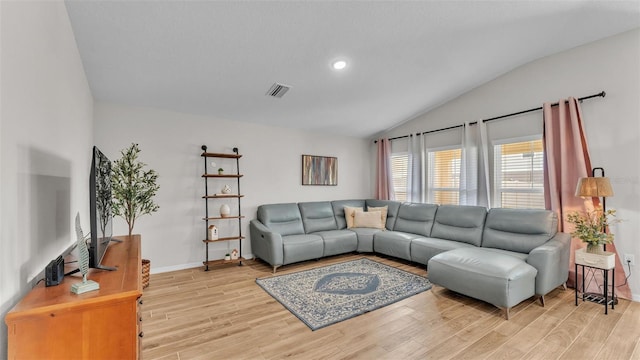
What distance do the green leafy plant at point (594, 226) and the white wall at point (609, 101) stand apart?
223mm

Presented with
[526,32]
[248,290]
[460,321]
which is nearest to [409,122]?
[526,32]

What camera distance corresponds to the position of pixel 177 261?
3.91 m

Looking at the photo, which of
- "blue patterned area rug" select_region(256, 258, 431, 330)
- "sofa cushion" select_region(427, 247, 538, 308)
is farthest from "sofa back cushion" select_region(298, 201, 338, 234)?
"sofa cushion" select_region(427, 247, 538, 308)

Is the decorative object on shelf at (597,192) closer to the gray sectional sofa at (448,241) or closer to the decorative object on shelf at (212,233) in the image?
the gray sectional sofa at (448,241)

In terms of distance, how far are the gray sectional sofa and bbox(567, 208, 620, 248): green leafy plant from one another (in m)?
0.23

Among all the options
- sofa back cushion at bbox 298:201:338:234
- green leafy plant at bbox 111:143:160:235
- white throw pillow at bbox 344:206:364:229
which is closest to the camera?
green leafy plant at bbox 111:143:160:235

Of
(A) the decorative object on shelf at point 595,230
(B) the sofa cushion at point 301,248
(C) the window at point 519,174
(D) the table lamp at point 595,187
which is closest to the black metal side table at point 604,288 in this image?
(A) the decorative object on shelf at point 595,230

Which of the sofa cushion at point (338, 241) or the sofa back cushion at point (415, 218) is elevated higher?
the sofa back cushion at point (415, 218)

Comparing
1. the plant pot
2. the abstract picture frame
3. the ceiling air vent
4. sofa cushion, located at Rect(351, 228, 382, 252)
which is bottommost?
sofa cushion, located at Rect(351, 228, 382, 252)

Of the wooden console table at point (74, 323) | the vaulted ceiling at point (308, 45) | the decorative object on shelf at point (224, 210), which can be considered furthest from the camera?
the decorative object on shelf at point (224, 210)

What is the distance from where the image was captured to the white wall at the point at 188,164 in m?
3.63

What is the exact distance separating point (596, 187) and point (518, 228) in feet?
2.88

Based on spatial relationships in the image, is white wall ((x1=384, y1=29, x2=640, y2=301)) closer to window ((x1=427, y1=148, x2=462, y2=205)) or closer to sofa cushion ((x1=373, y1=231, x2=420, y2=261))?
window ((x1=427, y1=148, x2=462, y2=205))

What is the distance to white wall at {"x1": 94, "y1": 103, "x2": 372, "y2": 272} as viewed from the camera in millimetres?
3635
